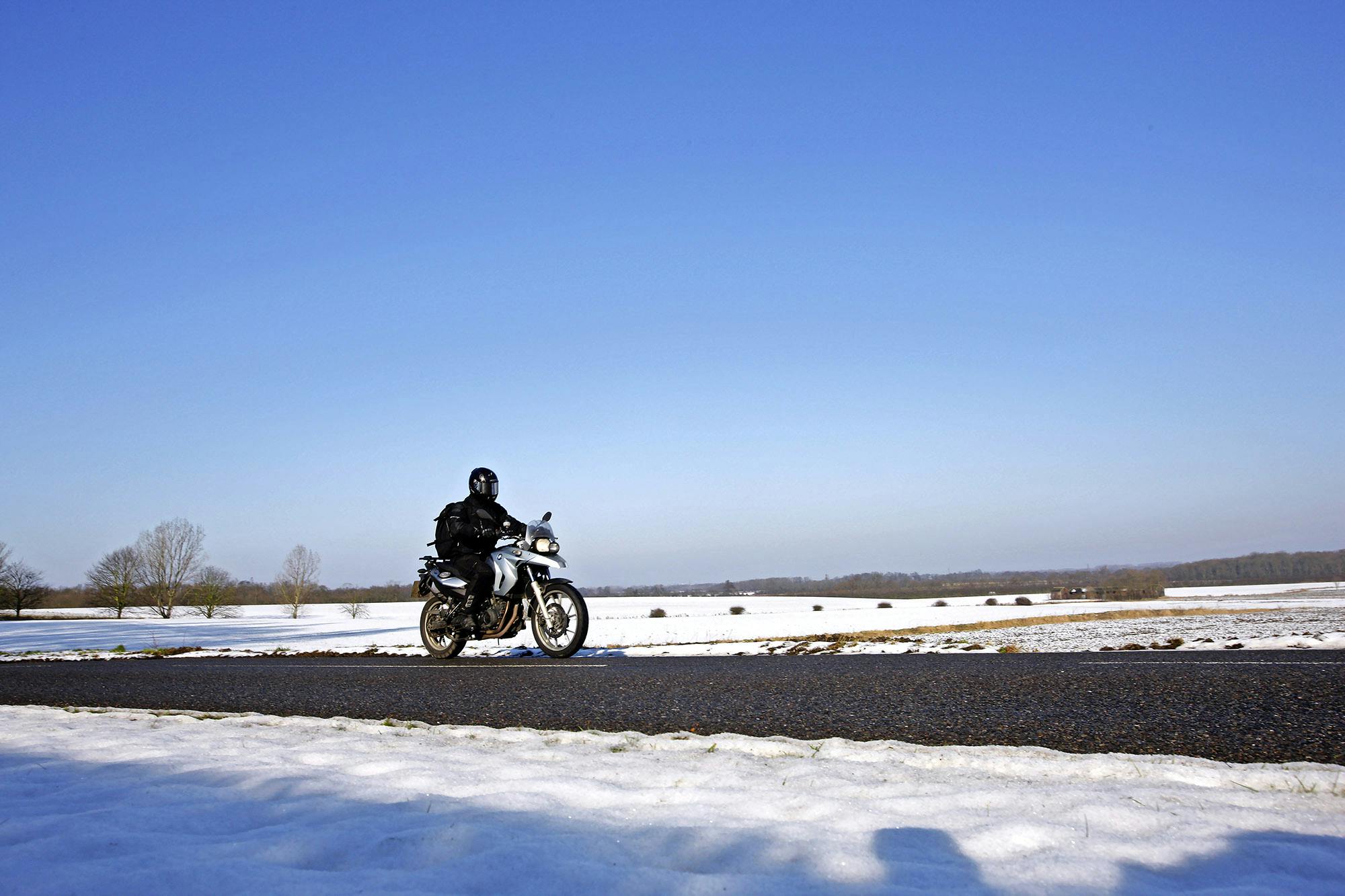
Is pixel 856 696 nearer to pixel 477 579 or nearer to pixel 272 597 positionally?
pixel 477 579

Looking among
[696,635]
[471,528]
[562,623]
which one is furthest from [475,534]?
[696,635]

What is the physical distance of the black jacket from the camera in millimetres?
10188

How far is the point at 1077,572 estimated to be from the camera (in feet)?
559

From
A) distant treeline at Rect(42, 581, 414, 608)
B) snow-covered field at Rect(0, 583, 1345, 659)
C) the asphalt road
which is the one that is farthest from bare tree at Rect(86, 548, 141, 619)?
the asphalt road

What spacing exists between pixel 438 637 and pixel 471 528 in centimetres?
151

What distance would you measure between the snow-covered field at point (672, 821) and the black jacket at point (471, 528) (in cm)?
625

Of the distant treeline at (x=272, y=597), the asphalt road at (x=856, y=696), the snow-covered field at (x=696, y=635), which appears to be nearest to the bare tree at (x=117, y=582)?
the distant treeline at (x=272, y=597)

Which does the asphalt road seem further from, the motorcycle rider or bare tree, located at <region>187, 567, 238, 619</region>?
bare tree, located at <region>187, 567, 238, 619</region>

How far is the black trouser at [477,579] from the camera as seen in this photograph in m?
9.99

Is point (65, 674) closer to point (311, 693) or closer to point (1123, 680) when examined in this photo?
point (311, 693)

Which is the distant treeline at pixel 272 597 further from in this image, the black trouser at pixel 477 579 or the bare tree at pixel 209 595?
the black trouser at pixel 477 579

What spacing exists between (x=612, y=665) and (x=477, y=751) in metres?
4.43

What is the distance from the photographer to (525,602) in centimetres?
999

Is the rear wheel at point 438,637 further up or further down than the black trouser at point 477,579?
further down
